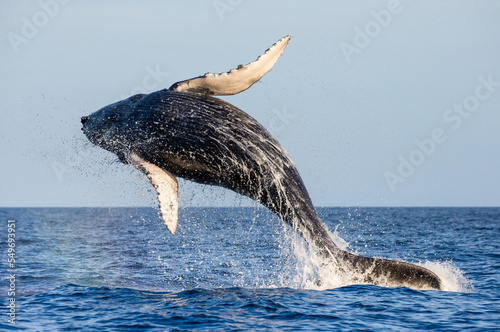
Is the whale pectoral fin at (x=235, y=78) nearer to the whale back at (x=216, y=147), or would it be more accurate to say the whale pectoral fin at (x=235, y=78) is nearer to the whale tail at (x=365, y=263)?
the whale back at (x=216, y=147)

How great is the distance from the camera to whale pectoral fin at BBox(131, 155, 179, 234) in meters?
9.87

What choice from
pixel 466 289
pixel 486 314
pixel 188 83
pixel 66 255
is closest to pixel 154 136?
pixel 188 83

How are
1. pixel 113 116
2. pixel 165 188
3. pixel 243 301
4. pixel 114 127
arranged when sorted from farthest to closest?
1. pixel 243 301
2. pixel 113 116
3. pixel 114 127
4. pixel 165 188

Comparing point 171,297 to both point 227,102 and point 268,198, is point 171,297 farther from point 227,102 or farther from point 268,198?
point 227,102

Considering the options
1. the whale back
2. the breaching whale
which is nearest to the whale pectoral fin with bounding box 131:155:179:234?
the breaching whale

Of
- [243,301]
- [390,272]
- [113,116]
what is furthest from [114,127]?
[390,272]

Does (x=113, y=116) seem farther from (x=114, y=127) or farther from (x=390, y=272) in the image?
(x=390, y=272)

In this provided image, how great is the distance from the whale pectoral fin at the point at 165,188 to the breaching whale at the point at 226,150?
4 centimetres

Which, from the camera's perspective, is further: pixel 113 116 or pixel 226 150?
pixel 113 116

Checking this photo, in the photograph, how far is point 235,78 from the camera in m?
10.7

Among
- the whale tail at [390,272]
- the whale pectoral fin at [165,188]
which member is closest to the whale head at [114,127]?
the whale pectoral fin at [165,188]

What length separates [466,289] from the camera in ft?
48.5

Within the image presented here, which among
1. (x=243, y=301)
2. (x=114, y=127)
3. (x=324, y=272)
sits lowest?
(x=243, y=301)

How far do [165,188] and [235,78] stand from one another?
2.33m
